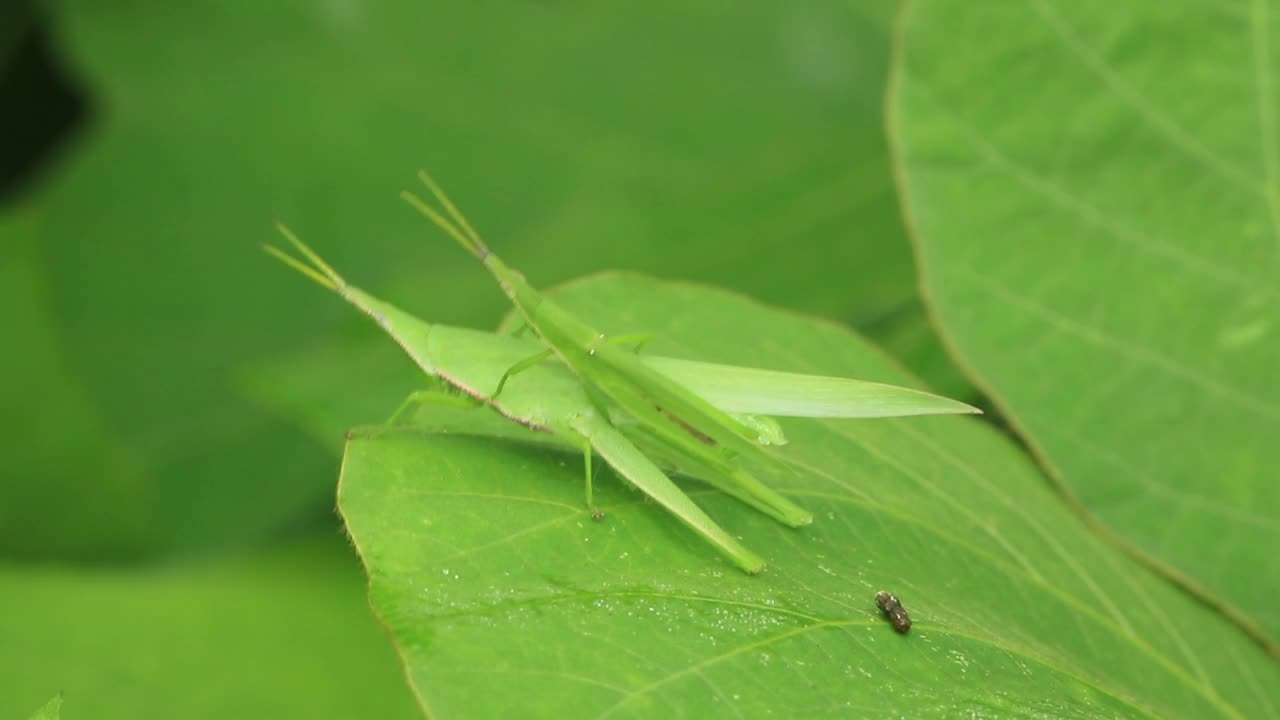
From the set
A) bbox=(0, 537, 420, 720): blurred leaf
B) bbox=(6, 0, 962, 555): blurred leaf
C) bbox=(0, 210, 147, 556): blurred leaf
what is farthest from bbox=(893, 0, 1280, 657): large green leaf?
bbox=(0, 210, 147, 556): blurred leaf

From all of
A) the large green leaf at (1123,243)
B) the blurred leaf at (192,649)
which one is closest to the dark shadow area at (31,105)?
the blurred leaf at (192,649)

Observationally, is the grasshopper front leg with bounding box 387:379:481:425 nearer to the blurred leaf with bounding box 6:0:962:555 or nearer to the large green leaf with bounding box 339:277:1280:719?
the large green leaf with bounding box 339:277:1280:719

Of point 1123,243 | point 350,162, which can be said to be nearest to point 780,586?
point 1123,243

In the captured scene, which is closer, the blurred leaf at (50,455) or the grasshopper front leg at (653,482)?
the grasshopper front leg at (653,482)

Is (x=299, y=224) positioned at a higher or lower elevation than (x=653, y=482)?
higher

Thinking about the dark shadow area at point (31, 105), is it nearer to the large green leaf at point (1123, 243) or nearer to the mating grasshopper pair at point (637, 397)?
the mating grasshopper pair at point (637, 397)

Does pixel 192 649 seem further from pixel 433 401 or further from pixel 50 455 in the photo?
pixel 50 455
